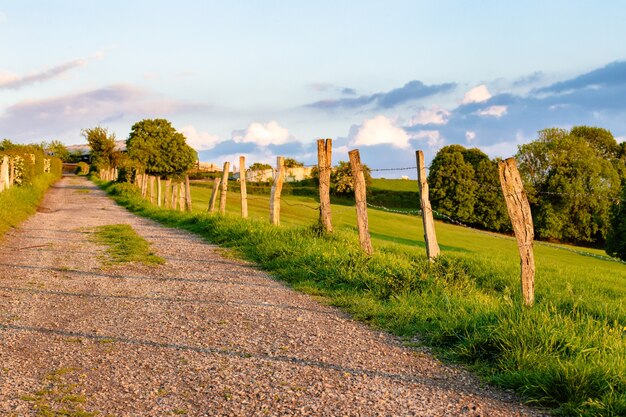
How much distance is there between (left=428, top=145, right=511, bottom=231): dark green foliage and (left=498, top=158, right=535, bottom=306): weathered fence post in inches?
2160

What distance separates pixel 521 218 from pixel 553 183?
5764 cm

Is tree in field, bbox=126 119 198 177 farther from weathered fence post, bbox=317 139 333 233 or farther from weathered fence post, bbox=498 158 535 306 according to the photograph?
weathered fence post, bbox=498 158 535 306

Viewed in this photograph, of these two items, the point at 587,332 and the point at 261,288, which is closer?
the point at 587,332

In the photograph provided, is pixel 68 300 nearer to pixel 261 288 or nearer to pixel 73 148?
pixel 261 288

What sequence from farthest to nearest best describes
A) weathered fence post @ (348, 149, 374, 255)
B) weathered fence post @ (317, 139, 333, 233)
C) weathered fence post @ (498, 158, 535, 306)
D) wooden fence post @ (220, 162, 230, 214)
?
wooden fence post @ (220, 162, 230, 214), weathered fence post @ (317, 139, 333, 233), weathered fence post @ (348, 149, 374, 255), weathered fence post @ (498, 158, 535, 306)

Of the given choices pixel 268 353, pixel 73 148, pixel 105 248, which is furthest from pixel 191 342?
pixel 73 148

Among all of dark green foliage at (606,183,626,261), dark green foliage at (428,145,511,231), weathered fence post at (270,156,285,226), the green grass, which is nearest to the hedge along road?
the green grass

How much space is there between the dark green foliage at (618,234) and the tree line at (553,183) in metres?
19.6

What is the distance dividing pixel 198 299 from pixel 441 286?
4.00 meters

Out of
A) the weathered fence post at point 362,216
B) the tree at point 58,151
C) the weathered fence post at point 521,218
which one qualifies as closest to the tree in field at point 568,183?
the weathered fence post at point 362,216

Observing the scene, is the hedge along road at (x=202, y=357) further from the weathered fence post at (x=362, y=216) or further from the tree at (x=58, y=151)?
the tree at (x=58, y=151)

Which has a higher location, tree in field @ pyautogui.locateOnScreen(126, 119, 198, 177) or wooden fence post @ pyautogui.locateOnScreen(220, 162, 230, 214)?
tree in field @ pyautogui.locateOnScreen(126, 119, 198, 177)

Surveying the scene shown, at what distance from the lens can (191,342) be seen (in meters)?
7.30

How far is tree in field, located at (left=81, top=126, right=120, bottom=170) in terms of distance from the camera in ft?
208
